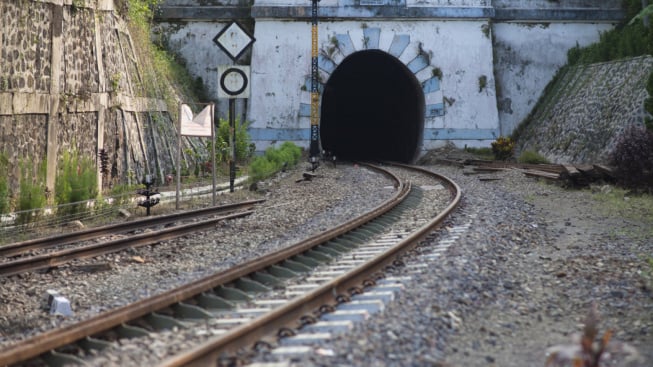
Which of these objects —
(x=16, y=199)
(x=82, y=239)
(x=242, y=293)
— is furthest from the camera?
(x=16, y=199)

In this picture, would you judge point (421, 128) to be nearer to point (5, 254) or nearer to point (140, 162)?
point (140, 162)

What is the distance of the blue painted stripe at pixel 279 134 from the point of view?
26703 mm

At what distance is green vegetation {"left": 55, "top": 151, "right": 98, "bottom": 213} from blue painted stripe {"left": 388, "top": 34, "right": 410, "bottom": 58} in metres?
15.7

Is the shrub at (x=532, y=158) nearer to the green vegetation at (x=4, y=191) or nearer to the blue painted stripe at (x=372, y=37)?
the blue painted stripe at (x=372, y=37)

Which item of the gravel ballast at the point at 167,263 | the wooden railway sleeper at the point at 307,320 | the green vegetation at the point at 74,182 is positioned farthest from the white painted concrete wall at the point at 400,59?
the wooden railway sleeper at the point at 307,320

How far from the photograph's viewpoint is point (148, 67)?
19484 millimetres

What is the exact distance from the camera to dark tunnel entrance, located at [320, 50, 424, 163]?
3002 centimetres

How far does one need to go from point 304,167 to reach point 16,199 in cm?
1316

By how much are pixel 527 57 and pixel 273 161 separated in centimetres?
1071

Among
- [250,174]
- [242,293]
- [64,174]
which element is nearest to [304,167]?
[250,174]

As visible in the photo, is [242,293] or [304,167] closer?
[242,293]

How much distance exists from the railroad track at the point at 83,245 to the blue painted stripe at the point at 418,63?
1601 cm

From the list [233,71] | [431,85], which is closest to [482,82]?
[431,85]

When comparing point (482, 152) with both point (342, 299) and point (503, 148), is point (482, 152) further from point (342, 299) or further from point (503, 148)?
point (342, 299)
